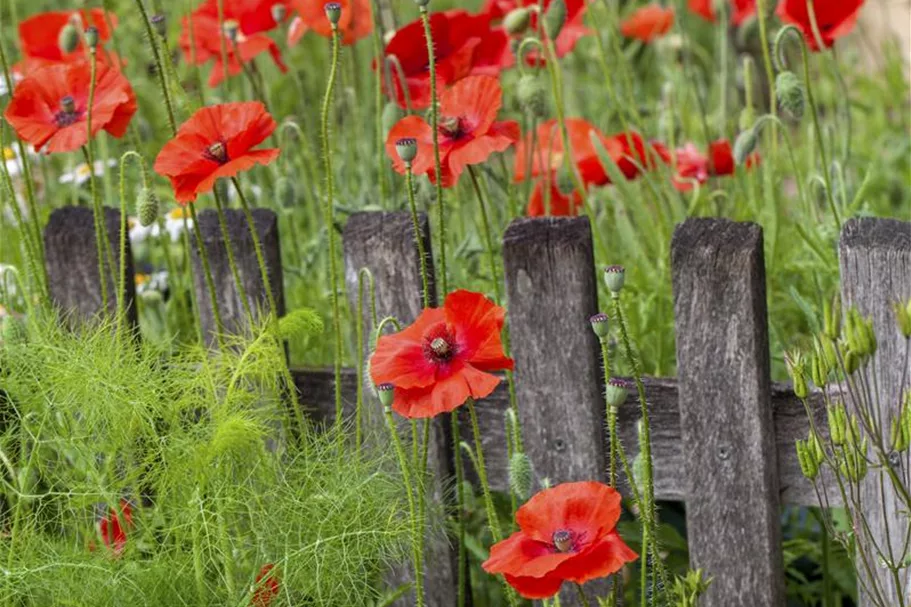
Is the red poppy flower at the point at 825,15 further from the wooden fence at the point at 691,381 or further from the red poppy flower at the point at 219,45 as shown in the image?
the red poppy flower at the point at 219,45

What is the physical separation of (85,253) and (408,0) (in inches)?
88.9

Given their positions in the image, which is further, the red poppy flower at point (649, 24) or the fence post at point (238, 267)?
the red poppy flower at point (649, 24)

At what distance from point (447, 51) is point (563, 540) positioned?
3.73ft

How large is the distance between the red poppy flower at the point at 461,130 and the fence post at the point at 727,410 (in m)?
0.29

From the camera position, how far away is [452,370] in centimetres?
193

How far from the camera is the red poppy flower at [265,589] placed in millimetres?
2033

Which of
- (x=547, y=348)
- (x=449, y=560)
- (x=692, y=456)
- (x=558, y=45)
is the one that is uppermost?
(x=558, y=45)

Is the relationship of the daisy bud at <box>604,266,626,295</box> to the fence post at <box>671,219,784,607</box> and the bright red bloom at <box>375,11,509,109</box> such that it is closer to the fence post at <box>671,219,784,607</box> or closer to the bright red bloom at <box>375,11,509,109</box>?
the fence post at <box>671,219,784,607</box>

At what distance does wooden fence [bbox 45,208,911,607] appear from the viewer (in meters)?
2.14

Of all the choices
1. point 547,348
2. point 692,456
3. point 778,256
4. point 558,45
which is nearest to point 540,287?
point 547,348

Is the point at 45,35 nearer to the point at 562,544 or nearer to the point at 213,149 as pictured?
the point at 213,149

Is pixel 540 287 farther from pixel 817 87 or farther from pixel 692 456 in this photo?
pixel 817 87

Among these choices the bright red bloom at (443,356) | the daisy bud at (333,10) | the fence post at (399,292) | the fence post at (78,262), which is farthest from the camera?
the fence post at (78,262)

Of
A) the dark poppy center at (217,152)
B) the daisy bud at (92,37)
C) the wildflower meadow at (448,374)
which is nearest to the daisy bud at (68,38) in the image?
the wildflower meadow at (448,374)
